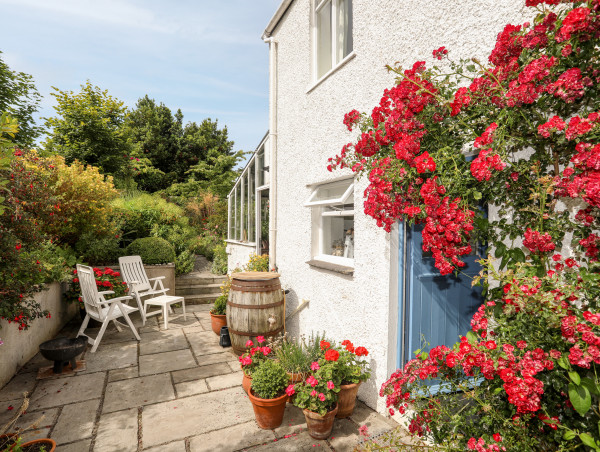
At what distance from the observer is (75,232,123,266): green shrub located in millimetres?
6320

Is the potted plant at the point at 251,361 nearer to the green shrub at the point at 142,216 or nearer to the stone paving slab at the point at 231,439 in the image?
the stone paving slab at the point at 231,439

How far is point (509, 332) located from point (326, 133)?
2.90m

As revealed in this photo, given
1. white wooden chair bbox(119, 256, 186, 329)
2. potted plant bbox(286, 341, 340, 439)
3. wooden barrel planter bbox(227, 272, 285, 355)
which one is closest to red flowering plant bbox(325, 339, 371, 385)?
potted plant bbox(286, 341, 340, 439)

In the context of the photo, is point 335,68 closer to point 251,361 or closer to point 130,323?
point 251,361

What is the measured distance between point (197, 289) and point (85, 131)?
775 centimetres

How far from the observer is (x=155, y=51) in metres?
4.95

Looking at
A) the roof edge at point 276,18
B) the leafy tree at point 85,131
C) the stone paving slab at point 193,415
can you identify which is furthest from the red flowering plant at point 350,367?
the leafy tree at point 85,131

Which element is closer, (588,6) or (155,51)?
(588,6)

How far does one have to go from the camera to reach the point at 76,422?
8.98 feet

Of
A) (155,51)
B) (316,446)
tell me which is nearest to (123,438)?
(316,446)

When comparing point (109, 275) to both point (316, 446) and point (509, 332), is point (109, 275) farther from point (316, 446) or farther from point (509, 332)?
point (509, 332)

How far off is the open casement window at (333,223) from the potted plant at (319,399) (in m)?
1.33

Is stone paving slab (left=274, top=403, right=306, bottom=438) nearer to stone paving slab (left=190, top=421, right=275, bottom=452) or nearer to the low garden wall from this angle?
stone paving slab (left=190, top=421, right=275, bottom=452)

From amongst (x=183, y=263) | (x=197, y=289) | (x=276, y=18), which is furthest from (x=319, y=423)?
(x=183, y=263)
